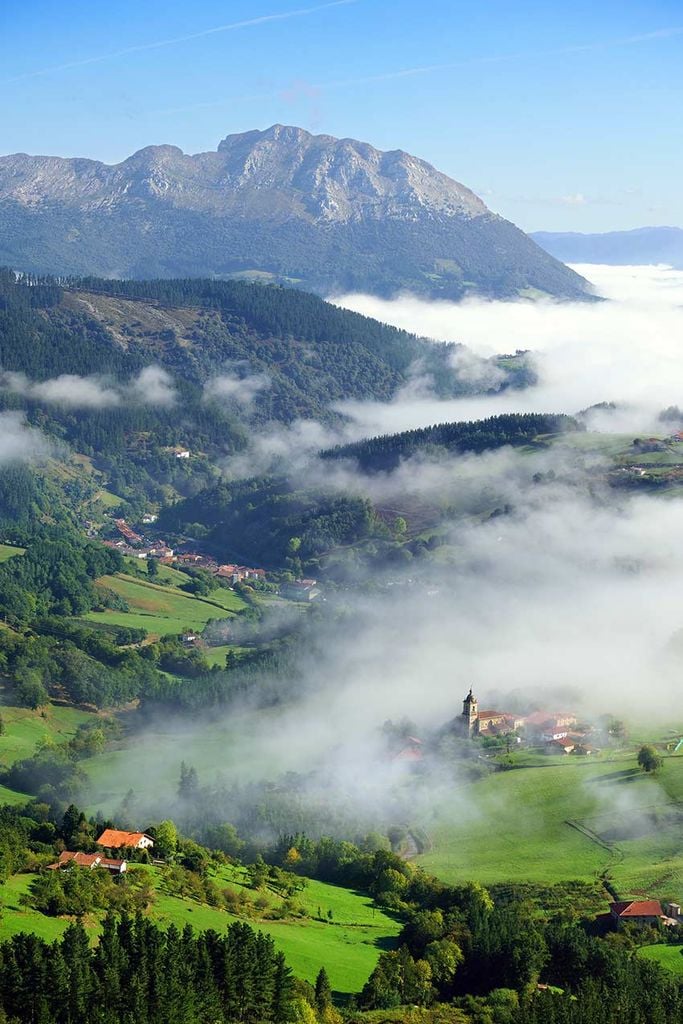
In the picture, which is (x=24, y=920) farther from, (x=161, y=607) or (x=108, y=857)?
(x=161, y=607)

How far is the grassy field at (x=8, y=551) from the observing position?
549 feet

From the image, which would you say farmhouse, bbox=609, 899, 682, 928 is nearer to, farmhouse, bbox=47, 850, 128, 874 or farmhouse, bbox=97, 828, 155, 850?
farmhouse, bbox=97, 828, 155, 850

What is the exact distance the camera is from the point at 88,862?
73.8 m

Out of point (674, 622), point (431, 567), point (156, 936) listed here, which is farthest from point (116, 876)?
point (431, 567)

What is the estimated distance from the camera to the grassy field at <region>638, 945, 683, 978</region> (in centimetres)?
7188

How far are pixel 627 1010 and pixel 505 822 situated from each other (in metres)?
32.4

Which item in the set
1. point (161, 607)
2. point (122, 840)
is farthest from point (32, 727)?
point (161, 607)

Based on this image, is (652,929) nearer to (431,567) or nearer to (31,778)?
(31,778)

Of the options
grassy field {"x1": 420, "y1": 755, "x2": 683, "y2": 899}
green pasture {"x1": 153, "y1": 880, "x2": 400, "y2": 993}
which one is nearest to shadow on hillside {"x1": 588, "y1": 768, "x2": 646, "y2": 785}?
grassy field {"x1": 420, "y1": 755, "x2": 683, "y2": 899}

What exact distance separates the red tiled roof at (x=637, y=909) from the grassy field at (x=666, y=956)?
2.70 m

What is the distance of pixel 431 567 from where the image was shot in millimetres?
186875

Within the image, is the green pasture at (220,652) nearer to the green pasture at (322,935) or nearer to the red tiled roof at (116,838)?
the red tiled roof at (116,838)

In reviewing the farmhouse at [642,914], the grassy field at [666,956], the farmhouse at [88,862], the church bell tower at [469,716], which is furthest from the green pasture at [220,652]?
the grassy field at [666,956]

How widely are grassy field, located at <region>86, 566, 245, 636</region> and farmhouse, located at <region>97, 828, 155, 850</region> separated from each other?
2791 inches
